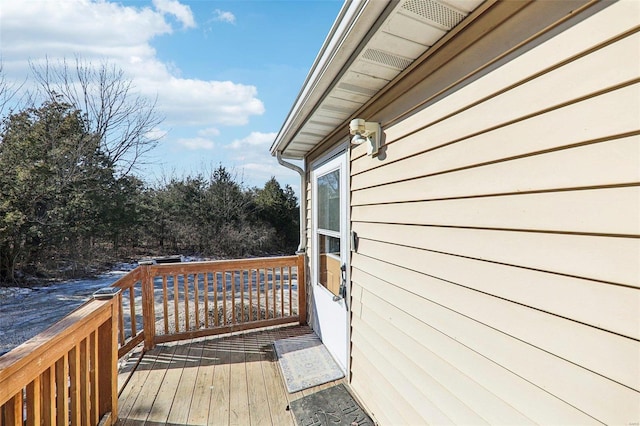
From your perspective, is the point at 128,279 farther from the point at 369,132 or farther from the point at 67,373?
the point at 369,132

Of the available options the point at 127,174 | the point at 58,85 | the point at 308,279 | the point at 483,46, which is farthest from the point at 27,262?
the point at 483,46

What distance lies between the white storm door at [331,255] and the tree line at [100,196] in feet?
24.5

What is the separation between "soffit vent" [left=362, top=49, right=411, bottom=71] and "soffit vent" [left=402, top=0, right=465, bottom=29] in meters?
0.32

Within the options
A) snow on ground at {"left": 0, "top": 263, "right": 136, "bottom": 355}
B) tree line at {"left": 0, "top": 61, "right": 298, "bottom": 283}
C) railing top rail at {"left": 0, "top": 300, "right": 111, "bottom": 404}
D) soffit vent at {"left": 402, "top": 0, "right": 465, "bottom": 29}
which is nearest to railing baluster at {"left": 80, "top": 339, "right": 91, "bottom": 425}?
railing top rail at {"left": 0, "top": 300, "right": 111, "bottom": 404}

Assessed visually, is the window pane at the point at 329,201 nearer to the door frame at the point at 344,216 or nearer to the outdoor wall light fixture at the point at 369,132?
the door frame at the point at 344,216

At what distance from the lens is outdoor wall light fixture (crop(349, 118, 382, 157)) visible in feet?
6.88

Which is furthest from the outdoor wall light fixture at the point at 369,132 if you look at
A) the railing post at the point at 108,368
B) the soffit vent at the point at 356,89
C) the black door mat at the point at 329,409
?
the railing post at the point at 108,368

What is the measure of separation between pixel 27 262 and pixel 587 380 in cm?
1045

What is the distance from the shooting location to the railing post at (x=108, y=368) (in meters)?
2.11

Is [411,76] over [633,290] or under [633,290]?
over

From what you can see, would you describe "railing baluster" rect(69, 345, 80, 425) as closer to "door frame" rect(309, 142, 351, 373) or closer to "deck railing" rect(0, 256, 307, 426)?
"deck railing" rect(0, 256, 307, 426)

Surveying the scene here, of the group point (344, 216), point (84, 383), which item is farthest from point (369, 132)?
point (84, 383)

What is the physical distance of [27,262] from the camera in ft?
24.3

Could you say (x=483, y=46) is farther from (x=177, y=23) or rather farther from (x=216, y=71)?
(x=216, y=71)
